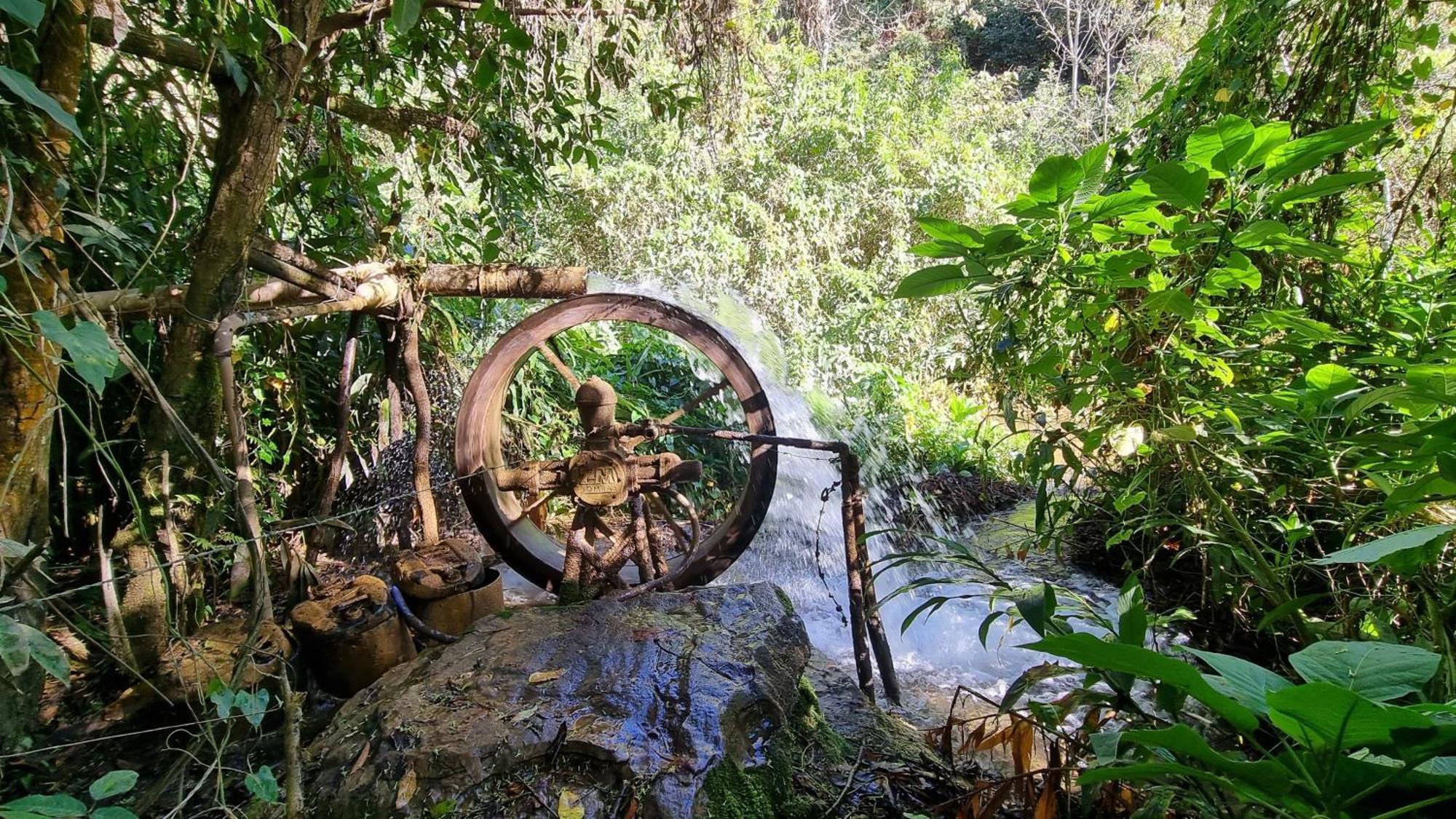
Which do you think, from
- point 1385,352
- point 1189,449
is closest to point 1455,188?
point 1385,352

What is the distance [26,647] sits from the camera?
3.20 feet

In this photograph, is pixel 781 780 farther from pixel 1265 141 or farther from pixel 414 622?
pixel 1265 141

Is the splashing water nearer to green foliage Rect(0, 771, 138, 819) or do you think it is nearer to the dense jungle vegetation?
the dense jungle vegetation

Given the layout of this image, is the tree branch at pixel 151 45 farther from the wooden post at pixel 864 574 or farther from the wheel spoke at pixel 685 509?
the wooden post at pixel 864 574

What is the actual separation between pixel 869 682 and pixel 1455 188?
212 centimetres

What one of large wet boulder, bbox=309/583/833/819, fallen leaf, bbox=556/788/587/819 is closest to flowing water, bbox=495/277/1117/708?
large wet boulder, bbox=309/583/833/819

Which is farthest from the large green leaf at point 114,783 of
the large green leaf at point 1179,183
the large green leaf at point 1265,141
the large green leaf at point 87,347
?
the large green leaf at point 1265,141

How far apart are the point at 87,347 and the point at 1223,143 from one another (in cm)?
158

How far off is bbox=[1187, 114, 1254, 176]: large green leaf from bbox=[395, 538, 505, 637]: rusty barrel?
8.64 feet

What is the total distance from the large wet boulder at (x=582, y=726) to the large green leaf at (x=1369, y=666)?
126 cm

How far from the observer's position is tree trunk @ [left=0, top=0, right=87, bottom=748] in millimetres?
1674

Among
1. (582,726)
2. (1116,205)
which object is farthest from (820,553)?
(1116,205)

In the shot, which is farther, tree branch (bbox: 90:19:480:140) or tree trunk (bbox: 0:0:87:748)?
tree branch (bbox: 90:19:480:140)

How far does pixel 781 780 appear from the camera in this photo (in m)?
1.68
